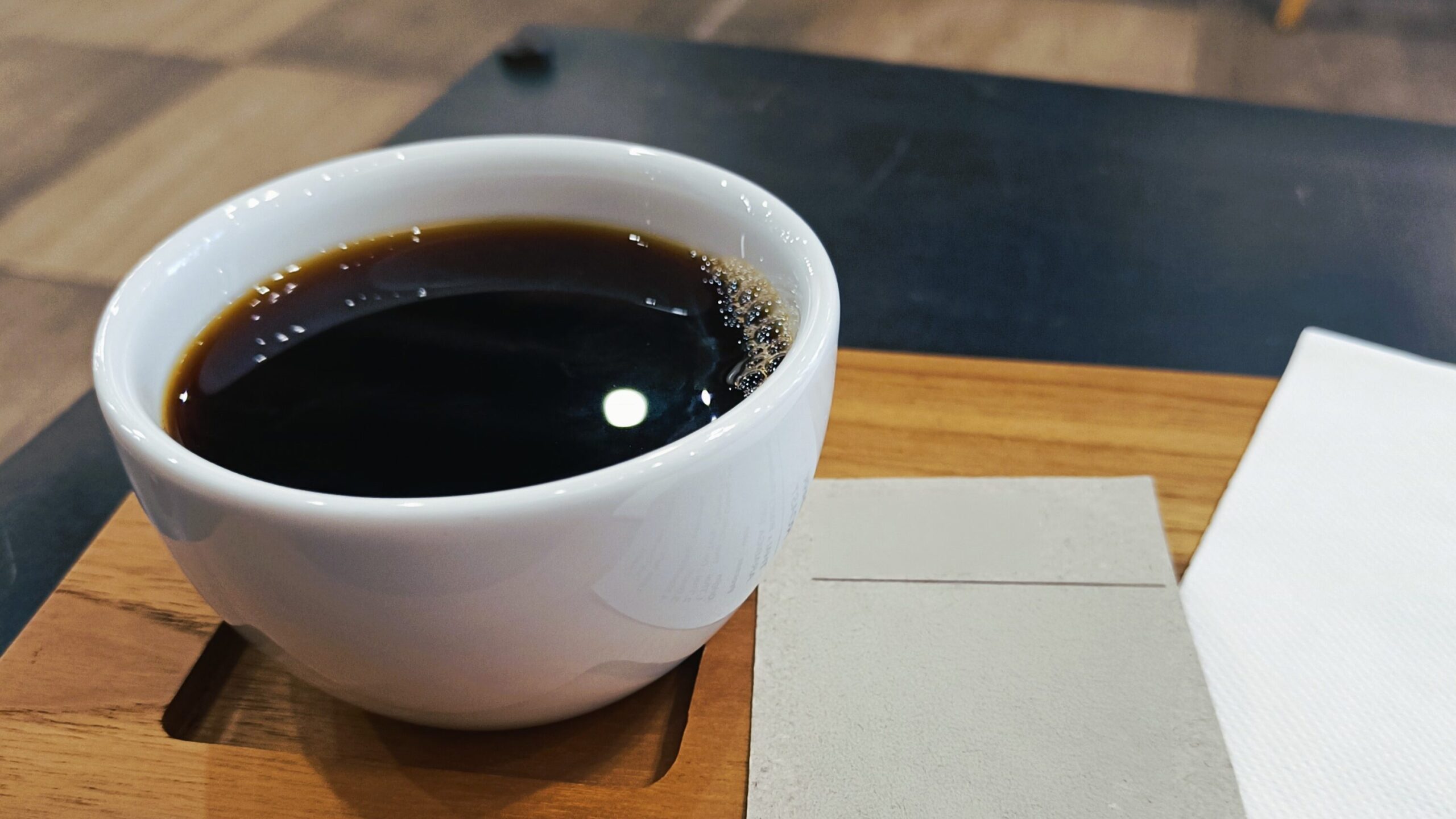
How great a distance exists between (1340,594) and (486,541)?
1.03 feet

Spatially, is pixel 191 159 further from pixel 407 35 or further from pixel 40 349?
pixel 407 35

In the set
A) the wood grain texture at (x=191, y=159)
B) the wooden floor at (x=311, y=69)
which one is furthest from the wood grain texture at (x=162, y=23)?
the wood grain texture at (x=191, y=159)

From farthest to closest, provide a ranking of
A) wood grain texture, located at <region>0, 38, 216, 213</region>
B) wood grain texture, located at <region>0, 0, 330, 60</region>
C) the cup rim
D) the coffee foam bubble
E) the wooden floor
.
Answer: wood grain texture, located at <region>0, 0, 330, 60</region>
wood grain texture, located at <region>0, 38, 216, 213</region>
the wooden floor
the coffee foam bubble
the cup rim

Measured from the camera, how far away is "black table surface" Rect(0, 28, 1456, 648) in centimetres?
60

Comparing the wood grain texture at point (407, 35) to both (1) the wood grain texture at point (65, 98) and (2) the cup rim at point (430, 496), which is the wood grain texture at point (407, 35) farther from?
(2) the cup rim at point (430, 496)

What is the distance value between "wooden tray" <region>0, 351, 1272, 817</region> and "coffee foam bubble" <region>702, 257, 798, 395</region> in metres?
0.09

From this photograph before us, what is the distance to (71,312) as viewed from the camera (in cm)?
85

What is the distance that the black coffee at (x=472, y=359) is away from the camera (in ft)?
1.05

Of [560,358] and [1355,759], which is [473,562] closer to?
[560,358]

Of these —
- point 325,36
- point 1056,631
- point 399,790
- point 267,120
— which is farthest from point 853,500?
point 325,36

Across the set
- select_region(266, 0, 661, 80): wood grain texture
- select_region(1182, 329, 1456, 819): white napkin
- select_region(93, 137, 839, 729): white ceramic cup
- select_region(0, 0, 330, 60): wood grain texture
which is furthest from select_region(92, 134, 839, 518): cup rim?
select_region(0, 0, 330, 60): wood grain texture

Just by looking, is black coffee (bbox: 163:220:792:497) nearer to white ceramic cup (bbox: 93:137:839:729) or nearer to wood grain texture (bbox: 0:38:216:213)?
white ceramic cup (bbox: 93:137:839:729)

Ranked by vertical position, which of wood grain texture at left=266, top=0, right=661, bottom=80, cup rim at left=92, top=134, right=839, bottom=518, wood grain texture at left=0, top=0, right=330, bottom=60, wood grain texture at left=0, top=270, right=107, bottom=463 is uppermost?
cup rim at left=92, top=134, right=839, bottom=518

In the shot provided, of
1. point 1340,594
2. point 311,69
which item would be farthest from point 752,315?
point 311,69
